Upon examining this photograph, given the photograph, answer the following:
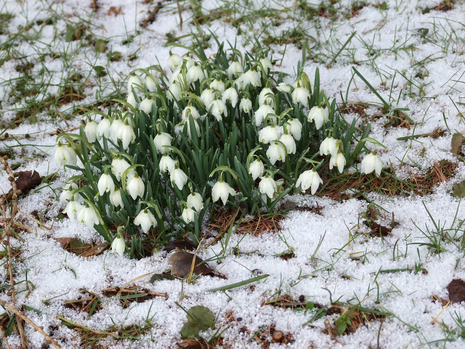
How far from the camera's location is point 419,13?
332cm

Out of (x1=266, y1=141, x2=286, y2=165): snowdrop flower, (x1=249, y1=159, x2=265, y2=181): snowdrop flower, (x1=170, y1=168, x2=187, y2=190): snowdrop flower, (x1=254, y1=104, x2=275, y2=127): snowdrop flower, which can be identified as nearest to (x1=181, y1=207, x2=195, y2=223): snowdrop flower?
(x1=170, y1=168, x2=187, y2=190): snowdrop flower

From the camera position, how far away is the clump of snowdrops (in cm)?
195

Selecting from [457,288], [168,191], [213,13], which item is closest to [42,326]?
[168,191]

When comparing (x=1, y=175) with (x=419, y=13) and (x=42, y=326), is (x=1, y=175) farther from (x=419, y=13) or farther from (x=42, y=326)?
(x=419, y=13)

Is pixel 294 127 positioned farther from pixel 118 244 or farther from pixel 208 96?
pixel 118 244

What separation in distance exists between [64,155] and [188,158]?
0.59m

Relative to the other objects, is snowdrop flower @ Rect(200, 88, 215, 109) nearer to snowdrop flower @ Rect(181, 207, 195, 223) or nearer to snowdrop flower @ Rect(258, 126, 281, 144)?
snowdrop flower @ Rect(258, 126, 281, 144)

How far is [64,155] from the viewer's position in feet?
6.80

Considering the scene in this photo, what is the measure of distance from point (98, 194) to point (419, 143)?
5.74 ft

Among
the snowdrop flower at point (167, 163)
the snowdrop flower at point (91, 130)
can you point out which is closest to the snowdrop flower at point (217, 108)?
the snowdrop flower at point (167, 163)

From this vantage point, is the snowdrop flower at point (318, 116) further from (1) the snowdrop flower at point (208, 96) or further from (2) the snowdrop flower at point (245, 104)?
(1) the snowdrop flower at point (208, 96)

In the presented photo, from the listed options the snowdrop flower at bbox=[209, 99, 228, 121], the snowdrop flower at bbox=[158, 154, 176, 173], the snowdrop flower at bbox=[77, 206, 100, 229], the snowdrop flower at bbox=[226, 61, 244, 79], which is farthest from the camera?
the snowdrop flower at bbox=[226, 61, 244, 79]

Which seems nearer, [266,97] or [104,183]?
[104,183]

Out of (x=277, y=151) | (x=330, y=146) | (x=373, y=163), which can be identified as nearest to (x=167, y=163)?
(x=277, y=151)
